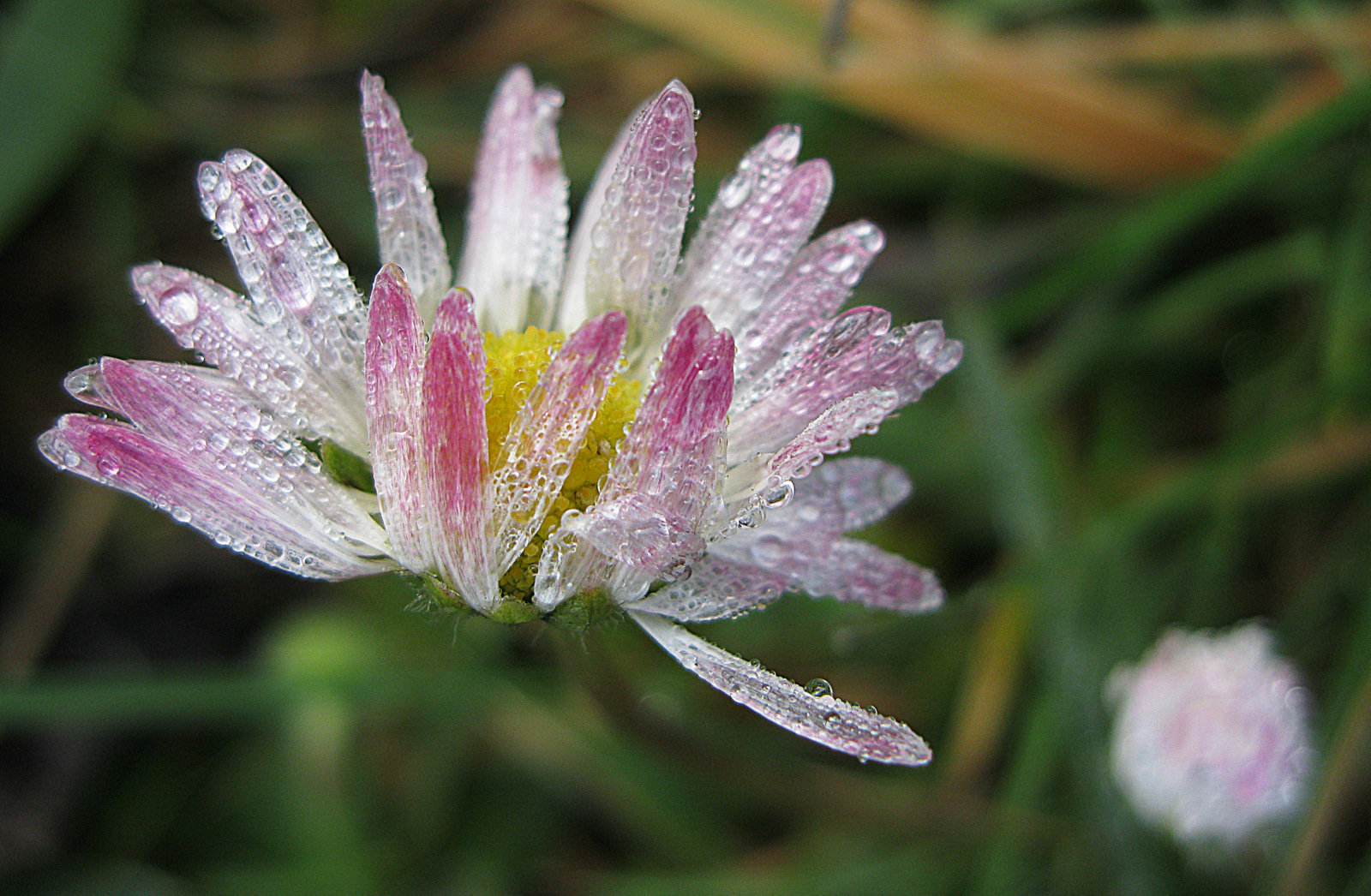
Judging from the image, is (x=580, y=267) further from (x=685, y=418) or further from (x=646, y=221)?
(x=685, y=418)

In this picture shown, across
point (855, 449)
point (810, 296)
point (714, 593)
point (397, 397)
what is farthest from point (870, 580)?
point (855, 449)

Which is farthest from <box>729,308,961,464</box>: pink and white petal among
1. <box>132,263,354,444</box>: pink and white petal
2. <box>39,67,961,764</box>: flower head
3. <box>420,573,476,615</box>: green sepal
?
<box>132,263,354,444</box>: pink and white petal

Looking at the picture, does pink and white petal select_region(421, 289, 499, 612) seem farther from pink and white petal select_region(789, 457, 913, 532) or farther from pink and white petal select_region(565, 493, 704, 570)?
pink and white petal select_region(789, 457, 913, 532)

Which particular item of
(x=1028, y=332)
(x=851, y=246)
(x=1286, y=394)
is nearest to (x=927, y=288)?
(x=1028, y=332)

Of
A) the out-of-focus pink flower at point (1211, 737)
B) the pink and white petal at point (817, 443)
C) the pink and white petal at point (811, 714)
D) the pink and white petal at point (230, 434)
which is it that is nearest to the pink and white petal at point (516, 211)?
the pink and white petal at point (230, 434)

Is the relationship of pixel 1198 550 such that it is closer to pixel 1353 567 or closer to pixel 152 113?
pixel 1353 567

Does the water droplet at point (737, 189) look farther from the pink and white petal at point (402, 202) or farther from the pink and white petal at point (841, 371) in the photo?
the pink and white petal at point (402, 202)
